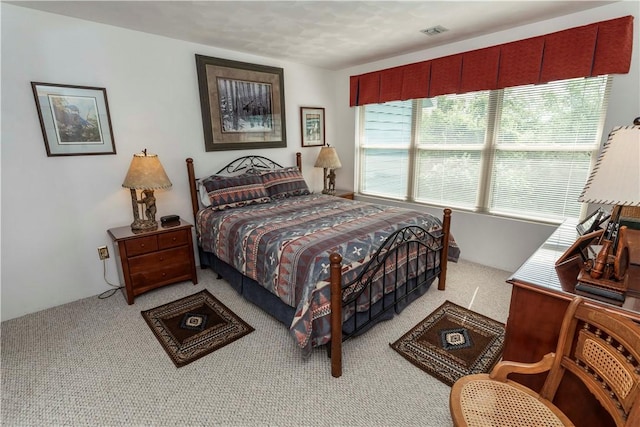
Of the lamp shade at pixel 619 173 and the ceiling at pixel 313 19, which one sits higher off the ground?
the ceiling at pixel 313 19

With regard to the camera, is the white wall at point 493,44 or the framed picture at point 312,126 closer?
the white wall at point 493,44

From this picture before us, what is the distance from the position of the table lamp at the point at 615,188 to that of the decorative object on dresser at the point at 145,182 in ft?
9.31

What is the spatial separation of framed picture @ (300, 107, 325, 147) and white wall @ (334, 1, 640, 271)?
1.46 feet

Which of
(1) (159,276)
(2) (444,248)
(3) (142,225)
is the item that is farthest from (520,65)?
(1) (159,276)

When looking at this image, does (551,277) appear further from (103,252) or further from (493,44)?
(103,252)

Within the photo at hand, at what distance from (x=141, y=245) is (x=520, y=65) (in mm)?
3794

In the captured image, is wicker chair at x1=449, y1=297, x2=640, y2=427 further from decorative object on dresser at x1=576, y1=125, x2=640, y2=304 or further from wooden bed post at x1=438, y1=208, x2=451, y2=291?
wooden bed post at x1=438, y1=208, x2=451, y2=291

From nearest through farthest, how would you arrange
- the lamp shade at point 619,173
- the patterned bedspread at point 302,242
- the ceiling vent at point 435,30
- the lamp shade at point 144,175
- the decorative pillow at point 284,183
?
the lamp shade at point 619,173 → the patterned bedspread at point 302,242 → the lamp shade at point 144,175 → the ceiling vent at point 435,30 → the decorative pillow at point 284,183

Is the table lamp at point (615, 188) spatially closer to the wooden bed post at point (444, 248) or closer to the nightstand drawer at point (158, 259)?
the wooden bed post at point (444, 248)

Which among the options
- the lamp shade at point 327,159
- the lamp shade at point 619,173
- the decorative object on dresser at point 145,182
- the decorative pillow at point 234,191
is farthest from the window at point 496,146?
the decorative object on dresser at point 145,182

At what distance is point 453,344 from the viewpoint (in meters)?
2.15

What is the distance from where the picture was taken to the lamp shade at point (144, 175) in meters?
2.58

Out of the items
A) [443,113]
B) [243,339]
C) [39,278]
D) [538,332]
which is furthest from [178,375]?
[443,113]

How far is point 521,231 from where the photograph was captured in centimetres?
307
